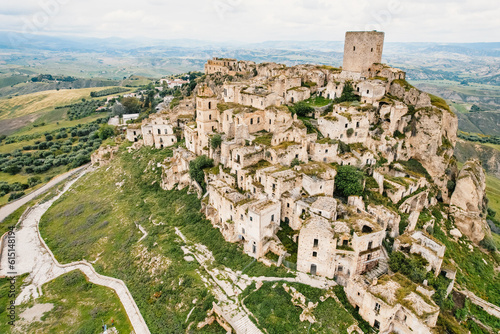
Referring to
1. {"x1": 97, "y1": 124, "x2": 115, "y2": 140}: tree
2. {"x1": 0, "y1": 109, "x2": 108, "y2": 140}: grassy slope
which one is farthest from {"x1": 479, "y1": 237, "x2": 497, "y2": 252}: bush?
{"x1": 0, "y1": 109, "x2": 108, "y2": 140}: grassy slope

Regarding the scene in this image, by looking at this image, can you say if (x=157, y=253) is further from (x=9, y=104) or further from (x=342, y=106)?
(x=9, y=104)

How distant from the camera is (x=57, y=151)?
85.9m

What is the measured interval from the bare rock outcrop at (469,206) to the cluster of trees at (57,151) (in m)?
78.6

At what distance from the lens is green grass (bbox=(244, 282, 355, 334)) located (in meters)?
23.0

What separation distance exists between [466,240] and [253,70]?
58.5 metres

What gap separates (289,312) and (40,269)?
33.1 m

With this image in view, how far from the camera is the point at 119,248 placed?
3772cm

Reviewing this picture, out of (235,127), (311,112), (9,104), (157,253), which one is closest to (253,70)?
(311,112)

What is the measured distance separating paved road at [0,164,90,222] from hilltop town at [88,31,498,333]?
67.8 feet

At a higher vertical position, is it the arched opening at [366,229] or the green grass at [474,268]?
the arched opening at [366,229]

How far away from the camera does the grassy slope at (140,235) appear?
28.0 meters

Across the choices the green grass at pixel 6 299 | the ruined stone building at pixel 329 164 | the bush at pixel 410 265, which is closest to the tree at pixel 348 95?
the ruined stone building at pixel 329 164

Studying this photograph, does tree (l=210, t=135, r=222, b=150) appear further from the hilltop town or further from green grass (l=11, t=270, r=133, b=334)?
green grass (l=11, t=270, r=133, b=334)

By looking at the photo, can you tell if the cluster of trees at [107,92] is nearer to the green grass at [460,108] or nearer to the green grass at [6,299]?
the green grass at [6,299]
